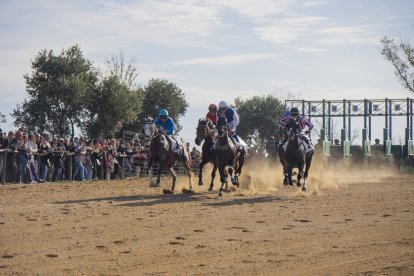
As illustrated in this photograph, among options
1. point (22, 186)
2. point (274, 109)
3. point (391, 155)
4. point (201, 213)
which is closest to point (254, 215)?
point (201, 213)

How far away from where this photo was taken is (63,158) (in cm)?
2942

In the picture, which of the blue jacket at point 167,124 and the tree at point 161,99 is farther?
the tree at point 161,99

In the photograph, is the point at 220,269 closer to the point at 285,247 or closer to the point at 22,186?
the point at 285,247

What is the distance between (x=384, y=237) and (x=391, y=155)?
39465mm

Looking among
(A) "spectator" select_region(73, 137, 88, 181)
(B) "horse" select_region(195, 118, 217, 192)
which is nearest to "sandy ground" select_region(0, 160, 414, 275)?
(B) "horse" select_region(195, 118, 217, 192)

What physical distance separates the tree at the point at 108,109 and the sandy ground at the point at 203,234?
29482 millimetres

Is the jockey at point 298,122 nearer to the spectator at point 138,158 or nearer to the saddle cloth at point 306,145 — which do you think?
the saddle cloth at point 306,145

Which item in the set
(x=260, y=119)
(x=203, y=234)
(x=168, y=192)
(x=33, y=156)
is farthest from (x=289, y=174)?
(x=260, y=119)

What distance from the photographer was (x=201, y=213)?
56.5 feet

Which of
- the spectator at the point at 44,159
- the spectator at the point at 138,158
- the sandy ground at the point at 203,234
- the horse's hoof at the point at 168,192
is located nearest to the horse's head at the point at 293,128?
the sandy ground at the point at 203,234

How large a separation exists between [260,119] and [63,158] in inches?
2232

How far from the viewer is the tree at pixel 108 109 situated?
170ft

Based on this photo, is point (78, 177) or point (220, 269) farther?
point (78, 177)

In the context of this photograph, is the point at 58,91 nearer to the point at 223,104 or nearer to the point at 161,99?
the point at 161,99
